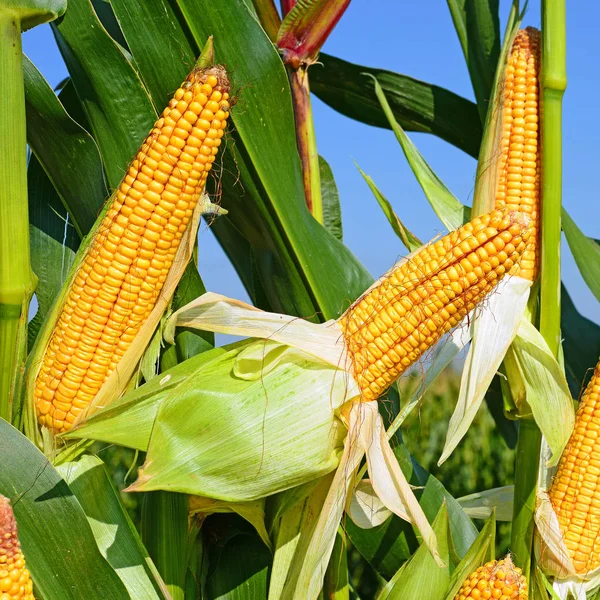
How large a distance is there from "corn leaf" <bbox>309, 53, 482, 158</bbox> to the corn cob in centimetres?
112

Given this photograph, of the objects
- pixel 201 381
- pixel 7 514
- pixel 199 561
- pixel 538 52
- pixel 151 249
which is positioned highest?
pixel 538 52

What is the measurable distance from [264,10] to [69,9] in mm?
339

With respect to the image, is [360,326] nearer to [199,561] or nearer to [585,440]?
[585,440]

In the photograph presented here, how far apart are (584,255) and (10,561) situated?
1.05 meters

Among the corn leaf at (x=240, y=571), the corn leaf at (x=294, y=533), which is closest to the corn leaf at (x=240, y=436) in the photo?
Result: the corn leaf at (x=294, y=533)

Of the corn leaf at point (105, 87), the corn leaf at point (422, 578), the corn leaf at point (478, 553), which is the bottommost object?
the corn leaf at point (422, 578)

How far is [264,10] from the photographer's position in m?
1.26

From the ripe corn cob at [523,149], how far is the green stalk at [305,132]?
30 centimetres

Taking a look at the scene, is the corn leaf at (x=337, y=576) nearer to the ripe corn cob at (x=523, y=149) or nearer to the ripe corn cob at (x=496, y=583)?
the ripe corn cob at (x=496, y=583)

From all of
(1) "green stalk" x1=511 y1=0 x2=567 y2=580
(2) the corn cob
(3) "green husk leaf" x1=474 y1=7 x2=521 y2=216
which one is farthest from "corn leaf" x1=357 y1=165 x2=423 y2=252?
(2) the corn cob

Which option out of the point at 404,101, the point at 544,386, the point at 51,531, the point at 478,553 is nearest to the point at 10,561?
the point at 51,531

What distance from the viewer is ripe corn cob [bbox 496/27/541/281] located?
3.67 ft

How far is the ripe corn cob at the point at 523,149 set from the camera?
112 cm

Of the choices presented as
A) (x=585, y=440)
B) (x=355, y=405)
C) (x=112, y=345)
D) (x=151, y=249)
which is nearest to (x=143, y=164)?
(x=151, y=249)
